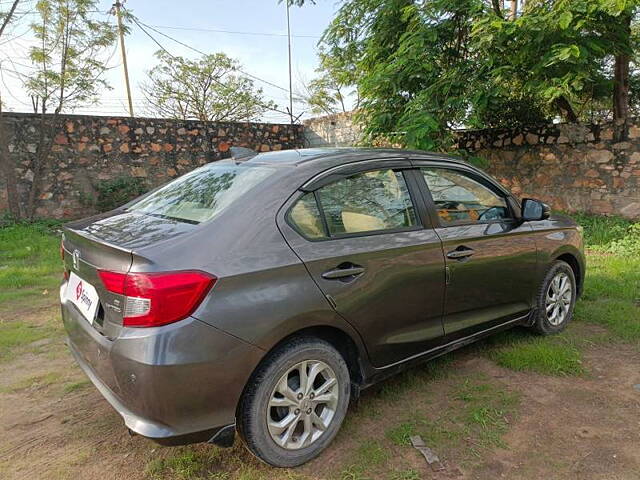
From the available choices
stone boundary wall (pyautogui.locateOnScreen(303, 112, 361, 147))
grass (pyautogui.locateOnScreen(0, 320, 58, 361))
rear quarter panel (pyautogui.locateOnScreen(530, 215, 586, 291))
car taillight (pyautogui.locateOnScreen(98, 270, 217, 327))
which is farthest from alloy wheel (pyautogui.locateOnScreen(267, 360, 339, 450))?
stone boundary wall (pyautogui.locateOnScreen(303, 112, 361, 147))

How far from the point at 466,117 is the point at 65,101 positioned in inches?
294

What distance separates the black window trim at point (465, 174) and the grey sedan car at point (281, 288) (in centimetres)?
1

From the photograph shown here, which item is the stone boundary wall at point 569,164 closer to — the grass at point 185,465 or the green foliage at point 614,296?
the green foliage at point 614,296

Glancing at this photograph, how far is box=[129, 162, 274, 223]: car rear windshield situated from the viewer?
2250mm

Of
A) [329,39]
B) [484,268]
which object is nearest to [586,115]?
[329,39]

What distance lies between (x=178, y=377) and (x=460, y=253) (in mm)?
1790

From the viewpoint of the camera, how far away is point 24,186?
27.6ft

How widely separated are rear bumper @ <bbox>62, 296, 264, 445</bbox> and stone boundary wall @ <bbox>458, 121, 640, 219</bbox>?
276 inches

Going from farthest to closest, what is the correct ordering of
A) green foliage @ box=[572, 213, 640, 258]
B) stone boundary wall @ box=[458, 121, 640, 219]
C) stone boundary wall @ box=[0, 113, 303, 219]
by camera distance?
stone boundary wall @ box=[0, 113, 303, 219]
stone boundary wall @ box=[458, 121, 640, 219]
green foliage @ box=[572, 213, 640, 258]

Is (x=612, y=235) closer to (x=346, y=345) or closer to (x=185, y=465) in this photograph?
(x=346, y=345)

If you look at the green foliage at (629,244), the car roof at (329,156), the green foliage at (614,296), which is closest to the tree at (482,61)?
the green foliage at (629,244)

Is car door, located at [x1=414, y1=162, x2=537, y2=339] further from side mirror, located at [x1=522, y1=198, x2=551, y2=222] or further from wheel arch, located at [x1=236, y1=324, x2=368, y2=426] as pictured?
wheel arch, located at [x1=236, y1=324, x2=368, y2=426]

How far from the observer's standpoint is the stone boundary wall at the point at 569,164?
22.1ft

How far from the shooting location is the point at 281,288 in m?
2.00
